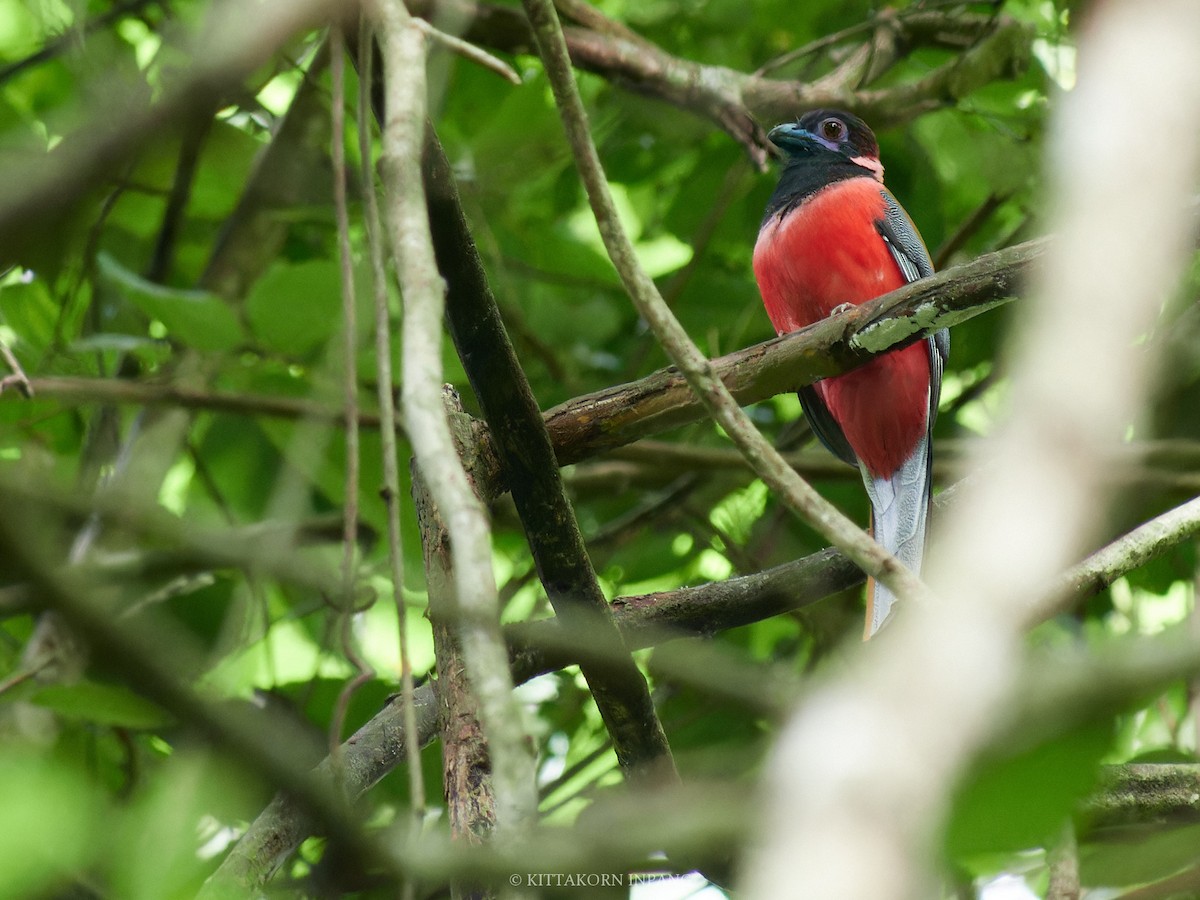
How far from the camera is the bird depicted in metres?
4.27

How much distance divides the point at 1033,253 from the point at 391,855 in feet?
5.91

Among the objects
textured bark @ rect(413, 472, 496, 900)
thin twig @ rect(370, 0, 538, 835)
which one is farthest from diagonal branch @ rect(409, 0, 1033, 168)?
thin twig @ rect(370, 0, 538, 835)

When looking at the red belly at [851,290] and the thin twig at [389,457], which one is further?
the red belly at [851,290]

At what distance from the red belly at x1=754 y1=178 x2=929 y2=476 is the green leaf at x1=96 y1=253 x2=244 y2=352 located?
2.02m

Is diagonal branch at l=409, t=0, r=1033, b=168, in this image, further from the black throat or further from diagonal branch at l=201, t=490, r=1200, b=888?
diagonal branch at l=201, t=490, r=1200, b=888

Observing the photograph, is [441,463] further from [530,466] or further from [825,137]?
[825,137]

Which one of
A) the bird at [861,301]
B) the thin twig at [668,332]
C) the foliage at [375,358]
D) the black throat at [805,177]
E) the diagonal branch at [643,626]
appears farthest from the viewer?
the black throat at [805,177]

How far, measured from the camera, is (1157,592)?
154 inches

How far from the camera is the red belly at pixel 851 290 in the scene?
4305 mm

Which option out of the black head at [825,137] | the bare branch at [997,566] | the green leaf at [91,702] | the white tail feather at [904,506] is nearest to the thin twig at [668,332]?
the bare branch at [997,566]

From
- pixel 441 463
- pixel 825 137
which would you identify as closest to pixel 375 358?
pixel 441 463

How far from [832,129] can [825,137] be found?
5 cm

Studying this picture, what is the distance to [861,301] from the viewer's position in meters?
4.40

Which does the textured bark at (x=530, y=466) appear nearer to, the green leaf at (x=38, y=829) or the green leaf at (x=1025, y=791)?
the green leaf at (x=38, y=829)
